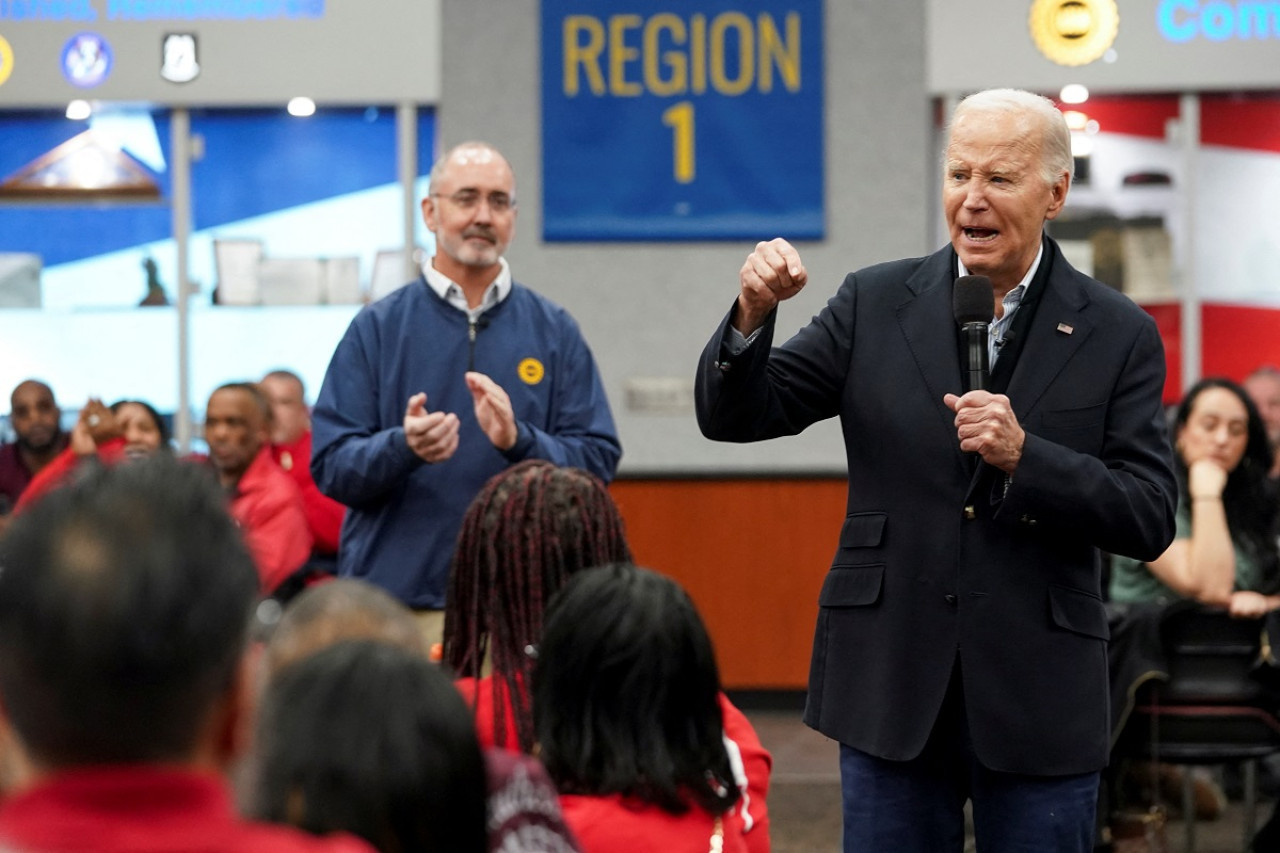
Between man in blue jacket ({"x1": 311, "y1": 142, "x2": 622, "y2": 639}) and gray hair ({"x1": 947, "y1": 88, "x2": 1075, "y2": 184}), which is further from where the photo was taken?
man in blue jacket ({"x1": 311, "y1": 142, "x2": 622, "y2": 639})

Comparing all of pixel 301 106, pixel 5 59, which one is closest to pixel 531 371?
pixel 301 106

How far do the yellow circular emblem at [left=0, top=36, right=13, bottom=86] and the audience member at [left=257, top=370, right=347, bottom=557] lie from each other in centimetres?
247

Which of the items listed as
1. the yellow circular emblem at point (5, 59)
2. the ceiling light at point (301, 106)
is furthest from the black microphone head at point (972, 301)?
the yellow circular emblem at point (5, 59)

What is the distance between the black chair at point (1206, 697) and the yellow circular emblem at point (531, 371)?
209 centimetres

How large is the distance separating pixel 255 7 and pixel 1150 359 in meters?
6.71

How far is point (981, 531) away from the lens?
9.12 ft

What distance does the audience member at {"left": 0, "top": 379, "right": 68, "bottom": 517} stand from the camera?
802 cm

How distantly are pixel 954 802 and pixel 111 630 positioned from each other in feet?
6.66

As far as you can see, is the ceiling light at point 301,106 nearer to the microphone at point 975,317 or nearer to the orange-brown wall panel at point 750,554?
the orange-brown wall panel at point 750,554

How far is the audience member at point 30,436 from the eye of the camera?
8023 millimetres

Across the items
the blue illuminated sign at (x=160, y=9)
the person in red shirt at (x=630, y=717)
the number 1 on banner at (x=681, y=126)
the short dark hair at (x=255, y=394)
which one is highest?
the blue illuminated sign at (x=160, y=9)

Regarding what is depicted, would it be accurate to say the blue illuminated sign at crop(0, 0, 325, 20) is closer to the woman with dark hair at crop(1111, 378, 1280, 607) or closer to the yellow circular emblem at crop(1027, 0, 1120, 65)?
the yellow circular emblem at crop(1027, 0, 1120, 65)

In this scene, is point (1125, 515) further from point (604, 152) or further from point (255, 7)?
point (255, 7)

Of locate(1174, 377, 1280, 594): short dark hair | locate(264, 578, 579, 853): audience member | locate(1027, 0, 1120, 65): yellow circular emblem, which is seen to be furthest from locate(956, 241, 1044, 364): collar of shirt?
locate(1027, 0, 1120, 65): yellow circular emblem
